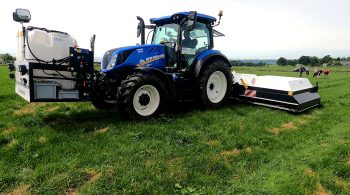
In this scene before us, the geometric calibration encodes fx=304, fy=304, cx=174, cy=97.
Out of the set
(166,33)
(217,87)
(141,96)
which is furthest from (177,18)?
(141,96)

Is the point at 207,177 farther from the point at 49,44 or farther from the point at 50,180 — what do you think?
the point at 49,44

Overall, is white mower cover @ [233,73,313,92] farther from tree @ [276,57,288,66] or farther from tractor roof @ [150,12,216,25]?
tree @ [276,57,288,66]

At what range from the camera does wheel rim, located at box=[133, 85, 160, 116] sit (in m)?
6.78

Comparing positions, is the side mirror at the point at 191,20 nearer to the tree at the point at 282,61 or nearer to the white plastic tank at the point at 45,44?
the white plastic tank at the point at 45,44

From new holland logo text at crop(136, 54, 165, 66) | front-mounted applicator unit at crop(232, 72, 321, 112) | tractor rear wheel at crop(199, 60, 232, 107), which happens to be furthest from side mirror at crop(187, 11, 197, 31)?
front-mounted applicator unit at crop(232, 72, 321, 112)

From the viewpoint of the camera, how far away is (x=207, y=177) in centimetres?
416

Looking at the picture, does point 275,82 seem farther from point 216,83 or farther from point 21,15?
point 21,15

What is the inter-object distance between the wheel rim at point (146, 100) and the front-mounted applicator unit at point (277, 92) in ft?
11.0

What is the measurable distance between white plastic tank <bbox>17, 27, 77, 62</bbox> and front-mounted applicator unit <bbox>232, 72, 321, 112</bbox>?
5230 millimetres

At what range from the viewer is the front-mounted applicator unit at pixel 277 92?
325 inches

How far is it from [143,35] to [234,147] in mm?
4794

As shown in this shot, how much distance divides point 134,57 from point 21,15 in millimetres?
2464

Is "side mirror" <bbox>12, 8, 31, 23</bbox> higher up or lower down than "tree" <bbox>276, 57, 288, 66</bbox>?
lower down

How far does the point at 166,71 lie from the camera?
7.76m
